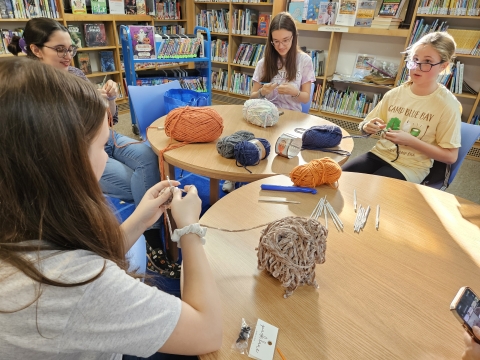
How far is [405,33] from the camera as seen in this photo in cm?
303

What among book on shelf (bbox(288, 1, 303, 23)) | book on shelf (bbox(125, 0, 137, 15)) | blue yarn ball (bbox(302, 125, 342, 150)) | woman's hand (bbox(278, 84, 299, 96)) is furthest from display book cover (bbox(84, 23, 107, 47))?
blue yarn ball (bbox(302, 125, 342, 150))

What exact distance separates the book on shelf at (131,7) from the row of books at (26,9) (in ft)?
2.67

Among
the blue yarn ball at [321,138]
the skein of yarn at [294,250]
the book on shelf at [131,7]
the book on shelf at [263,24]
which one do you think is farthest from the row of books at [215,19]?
the skein of yarn at [294,250]

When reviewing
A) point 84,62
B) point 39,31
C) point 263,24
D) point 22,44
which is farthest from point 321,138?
point 84,62

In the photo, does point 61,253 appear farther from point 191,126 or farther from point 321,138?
point 321,138

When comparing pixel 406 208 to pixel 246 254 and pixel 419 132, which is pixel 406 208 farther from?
pixel 419 132

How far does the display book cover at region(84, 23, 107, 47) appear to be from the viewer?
141 inches

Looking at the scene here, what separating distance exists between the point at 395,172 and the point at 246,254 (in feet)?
3.72

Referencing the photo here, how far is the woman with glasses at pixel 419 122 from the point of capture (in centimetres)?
145

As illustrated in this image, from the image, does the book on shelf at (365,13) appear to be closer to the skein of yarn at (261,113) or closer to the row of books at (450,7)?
the row of books at (450,7)

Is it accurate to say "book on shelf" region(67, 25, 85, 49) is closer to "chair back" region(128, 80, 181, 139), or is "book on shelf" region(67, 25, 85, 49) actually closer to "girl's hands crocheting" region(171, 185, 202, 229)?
"chair back" region(128, 80, 181, 139)

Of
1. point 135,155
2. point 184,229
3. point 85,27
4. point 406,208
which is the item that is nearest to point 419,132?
point 406,208

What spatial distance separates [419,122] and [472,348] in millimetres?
1273

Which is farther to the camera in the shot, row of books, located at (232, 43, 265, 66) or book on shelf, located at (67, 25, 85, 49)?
row of books, located at (232, 43, 265, 66)
